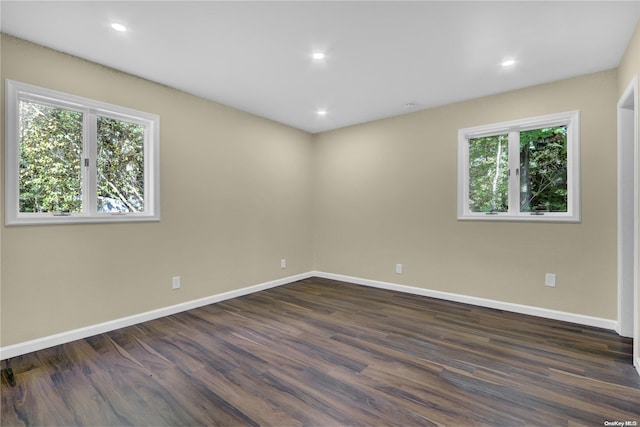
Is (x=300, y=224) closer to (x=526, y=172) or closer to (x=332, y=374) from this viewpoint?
(x=332, y=374)

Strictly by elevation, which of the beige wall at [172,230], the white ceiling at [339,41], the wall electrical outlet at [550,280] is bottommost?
the wall electrical outlet at [550,280]

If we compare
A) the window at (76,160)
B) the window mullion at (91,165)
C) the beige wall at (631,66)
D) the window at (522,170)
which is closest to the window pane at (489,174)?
the window at (522,170)

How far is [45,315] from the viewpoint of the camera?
2.47 meters

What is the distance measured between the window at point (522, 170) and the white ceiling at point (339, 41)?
19.9 inches

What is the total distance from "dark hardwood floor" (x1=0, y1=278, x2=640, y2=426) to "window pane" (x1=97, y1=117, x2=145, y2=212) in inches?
50.2

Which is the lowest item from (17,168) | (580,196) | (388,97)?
(580,196)

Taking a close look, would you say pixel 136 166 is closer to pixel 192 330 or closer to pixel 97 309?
pixel 97 309

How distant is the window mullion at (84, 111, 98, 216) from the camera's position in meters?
2.76

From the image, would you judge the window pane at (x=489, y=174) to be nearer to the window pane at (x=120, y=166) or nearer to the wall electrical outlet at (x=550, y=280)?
the wall electrical outlet at (x=550, y=280)

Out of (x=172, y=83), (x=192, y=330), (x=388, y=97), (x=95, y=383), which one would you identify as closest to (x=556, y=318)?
(x=388, y=97)

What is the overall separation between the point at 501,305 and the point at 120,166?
14.6 ft

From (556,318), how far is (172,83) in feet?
15.9

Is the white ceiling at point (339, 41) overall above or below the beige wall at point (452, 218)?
above

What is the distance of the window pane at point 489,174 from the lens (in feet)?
11.6
